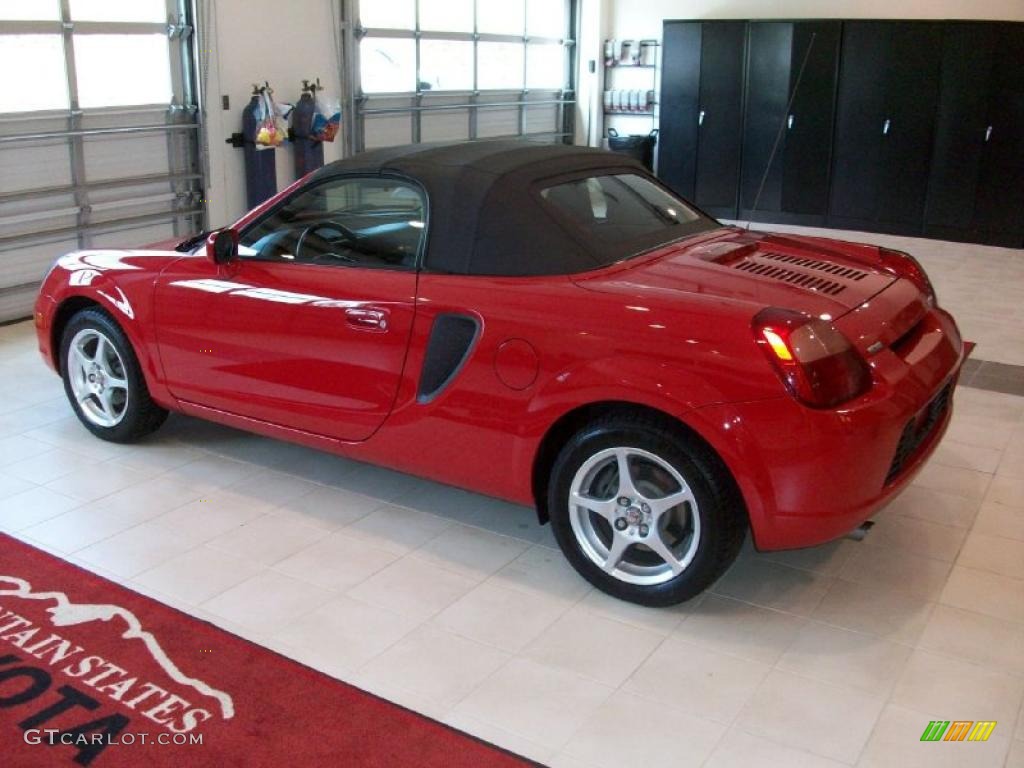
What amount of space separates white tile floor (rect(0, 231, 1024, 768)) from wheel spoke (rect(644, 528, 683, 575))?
0.60 feet

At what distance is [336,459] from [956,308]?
530 centimetres

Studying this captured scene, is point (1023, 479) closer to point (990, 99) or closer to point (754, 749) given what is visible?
point (754, 749)

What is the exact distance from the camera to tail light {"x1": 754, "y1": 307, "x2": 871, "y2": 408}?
284 centimetres

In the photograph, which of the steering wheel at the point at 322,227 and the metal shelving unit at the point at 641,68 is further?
the metal shelving unit at the point at 641,68

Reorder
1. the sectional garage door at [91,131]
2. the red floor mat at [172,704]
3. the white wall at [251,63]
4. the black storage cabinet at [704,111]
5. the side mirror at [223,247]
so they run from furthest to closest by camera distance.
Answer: the black storage cabinet at [704,111] < the white wall at [251,63] < the sectional garage door at [91,131] < the side mirror at [223,247] < the red floor mat at [172,704]

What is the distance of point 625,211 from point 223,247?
1.57 metres

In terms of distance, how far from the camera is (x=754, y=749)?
100 inches

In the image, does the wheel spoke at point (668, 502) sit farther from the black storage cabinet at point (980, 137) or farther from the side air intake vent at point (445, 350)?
the black storage cabinet at point (980, 137)

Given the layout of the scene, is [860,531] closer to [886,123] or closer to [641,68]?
[886,123]

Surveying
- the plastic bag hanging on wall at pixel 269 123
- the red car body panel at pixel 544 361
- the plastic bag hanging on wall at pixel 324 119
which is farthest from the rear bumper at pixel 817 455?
the plastic bag hanging on wall at pixel 324 119

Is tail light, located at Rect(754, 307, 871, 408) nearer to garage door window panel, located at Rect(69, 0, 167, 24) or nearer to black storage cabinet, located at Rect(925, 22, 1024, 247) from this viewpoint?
garage door window panel, located at Rect(69, 0, 167, 24)

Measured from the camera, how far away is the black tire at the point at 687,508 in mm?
2992

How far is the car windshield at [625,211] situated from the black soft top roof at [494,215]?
0.06 metres

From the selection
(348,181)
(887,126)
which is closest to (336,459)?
(348,181)
